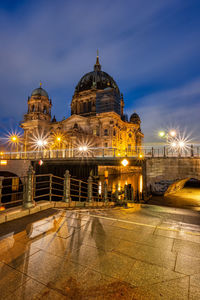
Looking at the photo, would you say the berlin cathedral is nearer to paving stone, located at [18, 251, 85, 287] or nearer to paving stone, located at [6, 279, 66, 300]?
paving stone, located at [18, 251, 85, 287]

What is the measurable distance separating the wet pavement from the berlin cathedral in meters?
34.6

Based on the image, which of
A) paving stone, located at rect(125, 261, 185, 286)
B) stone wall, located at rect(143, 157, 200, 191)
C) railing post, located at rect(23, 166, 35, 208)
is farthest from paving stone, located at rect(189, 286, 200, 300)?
stone wall, located at rect(143, 157, 200, 191)

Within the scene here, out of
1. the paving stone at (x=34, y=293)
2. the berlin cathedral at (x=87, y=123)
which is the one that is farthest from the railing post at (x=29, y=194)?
the berlin cathedral at (x=87, y=123)

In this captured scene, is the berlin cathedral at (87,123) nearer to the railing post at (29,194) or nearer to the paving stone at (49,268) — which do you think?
the railing post at (29,194)

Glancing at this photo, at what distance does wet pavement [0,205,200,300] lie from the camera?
2.14 metres

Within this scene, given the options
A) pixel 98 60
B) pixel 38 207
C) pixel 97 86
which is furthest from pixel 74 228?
pixel 98 60

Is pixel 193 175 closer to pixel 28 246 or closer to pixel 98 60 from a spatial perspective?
pixel 28 246

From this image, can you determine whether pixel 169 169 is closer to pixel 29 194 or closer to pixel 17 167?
pixel 29 194

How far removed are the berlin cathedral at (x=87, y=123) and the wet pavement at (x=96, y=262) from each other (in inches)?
1364

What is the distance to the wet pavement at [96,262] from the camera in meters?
2.14

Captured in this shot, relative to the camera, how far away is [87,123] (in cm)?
4738

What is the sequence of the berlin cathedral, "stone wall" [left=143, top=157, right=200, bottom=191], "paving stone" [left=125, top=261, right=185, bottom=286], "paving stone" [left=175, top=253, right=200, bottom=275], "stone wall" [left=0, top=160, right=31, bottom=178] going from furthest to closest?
the berlin cathedral < "stone wall" [left=0, top=160, right=31, bottom=178] < "stone wall" [left=143, top=157, right=200, bottom=191] < "paving stone" [left=175, top=253, right=200, bottom=275] < "paving stone" [left=125, top=261, right=185, bottom=286]

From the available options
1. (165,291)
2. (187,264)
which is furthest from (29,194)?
(187,264)

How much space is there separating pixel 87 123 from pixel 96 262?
46.0 m
